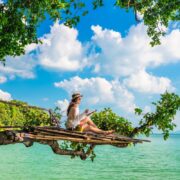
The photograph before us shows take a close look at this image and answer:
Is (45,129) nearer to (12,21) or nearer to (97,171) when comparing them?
(12,21)

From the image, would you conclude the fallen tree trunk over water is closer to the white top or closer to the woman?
the woman

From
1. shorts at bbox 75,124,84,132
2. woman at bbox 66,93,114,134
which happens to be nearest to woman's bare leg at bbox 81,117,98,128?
woman at bbox 66,93,114,134

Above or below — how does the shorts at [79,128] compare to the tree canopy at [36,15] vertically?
below

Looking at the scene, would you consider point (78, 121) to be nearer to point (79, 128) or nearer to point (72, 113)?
point (79, 128)

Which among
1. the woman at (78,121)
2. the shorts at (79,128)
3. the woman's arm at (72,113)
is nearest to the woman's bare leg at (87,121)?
the woman at (78,121)

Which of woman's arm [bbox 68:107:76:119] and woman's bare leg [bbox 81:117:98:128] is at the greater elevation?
woman's arm [bbox 68:107:76:119]

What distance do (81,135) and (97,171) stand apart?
32.6 meters

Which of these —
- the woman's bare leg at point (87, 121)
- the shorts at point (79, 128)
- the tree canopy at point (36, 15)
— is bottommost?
the shorts at point (79, 128)

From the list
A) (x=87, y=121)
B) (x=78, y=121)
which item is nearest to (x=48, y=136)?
(x=78, y=121)

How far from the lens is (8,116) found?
107m

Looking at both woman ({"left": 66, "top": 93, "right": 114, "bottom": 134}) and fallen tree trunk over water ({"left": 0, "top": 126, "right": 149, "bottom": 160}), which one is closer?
fallen tree trunk over water ({"left": 0, "top": 126, "right": 149, "bottom": 160})

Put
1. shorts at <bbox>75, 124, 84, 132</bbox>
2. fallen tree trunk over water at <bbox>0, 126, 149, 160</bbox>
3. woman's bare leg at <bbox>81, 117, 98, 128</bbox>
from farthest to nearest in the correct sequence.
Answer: woman's bare leg at <bbox>81, 117, 98, 128</bbox> < shorts at <bbox>75, 124, 84, 132</bbox> < fallen tree trunk over water at <bbox>0, 126, 149, 160</bbox>

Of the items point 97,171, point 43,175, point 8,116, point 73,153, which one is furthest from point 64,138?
point 8,116

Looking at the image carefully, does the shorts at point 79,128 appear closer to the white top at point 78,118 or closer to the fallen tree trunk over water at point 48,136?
the white top at point 78,118
